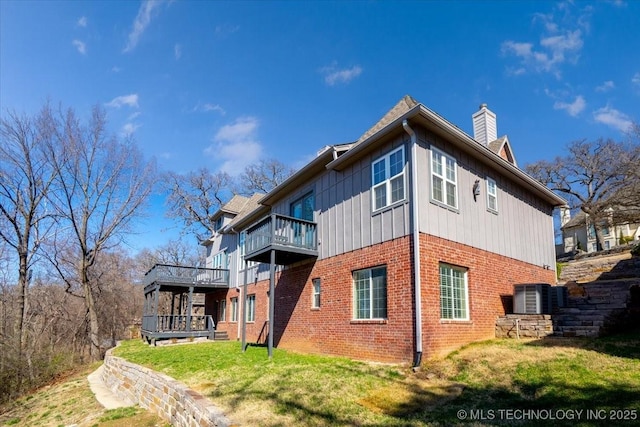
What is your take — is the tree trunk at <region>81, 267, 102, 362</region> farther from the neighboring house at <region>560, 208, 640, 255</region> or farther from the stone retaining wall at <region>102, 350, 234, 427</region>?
the neighboring house at <region>560, 208, 640, 255</region>

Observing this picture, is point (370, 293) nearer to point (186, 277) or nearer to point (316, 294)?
point (316, 294)

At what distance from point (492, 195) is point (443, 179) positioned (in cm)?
255

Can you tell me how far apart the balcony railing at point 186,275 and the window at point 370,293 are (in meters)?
11.8

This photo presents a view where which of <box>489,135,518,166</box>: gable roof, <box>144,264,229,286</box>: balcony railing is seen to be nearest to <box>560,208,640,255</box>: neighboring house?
<box>489,135,518,166</box>: gable roof

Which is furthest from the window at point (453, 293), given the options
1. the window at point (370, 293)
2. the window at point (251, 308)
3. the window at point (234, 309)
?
the window at point (234, 309)

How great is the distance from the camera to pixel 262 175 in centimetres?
3497

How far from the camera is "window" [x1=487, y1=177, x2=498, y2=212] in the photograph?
1120cm

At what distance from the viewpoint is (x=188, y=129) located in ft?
65.6

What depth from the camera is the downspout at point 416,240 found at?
26.5ft

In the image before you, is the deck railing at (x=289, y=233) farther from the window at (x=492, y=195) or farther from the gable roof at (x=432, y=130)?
the window at (x=492, y=195)

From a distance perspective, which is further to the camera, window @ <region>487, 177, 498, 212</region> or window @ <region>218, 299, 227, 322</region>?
window @ <region>218, 299, 227, 322</region>

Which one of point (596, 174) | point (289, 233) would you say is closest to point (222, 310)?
point (289, 233)

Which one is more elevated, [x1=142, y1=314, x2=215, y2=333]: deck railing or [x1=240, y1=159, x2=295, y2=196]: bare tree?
[x1=240, y1=159, x2=295, y2=196]: bare tree

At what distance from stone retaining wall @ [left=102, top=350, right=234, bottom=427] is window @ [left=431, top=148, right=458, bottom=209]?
643 cm
